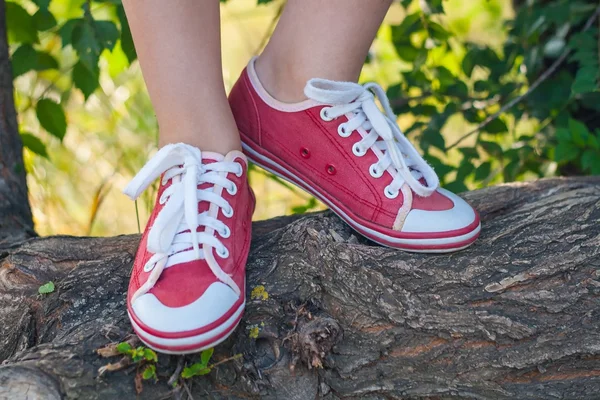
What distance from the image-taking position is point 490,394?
1060mm

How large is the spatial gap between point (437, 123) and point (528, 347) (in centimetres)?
101

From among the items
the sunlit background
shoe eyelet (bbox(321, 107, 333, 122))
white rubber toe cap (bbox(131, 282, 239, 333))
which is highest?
shoe eyelet (bbox(321, 107, 333, 122))

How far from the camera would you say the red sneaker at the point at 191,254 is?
965 mm

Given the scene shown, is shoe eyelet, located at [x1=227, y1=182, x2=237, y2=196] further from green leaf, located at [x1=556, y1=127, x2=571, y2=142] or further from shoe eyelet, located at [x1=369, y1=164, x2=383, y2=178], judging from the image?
green leaf, located at [x1=556, y1=127, x2=571, y2=142]

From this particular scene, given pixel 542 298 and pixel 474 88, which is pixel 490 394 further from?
pixel 474 88

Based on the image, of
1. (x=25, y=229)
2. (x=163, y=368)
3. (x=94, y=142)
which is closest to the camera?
(x=163, y=368)

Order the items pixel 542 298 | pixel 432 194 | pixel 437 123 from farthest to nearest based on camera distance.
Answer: pixel 437 123 < pixel 432 194 < pixel 542 298

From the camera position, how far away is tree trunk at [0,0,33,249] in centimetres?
154

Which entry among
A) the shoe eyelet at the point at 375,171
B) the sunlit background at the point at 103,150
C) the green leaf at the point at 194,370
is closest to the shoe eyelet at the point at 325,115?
the shoe eyelet at the point at 375,171

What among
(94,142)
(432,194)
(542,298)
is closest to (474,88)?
(432,194)

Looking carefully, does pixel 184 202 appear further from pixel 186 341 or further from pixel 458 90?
pixel 458 90

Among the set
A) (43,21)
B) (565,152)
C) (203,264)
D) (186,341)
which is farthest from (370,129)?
(43,21)

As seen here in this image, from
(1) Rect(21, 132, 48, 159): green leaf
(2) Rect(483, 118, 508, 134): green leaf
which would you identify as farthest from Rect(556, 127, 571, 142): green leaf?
(1) Rect(21, 132, 48, 159): green leaf

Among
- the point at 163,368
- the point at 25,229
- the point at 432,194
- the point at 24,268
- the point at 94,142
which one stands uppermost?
the point at 432,194
